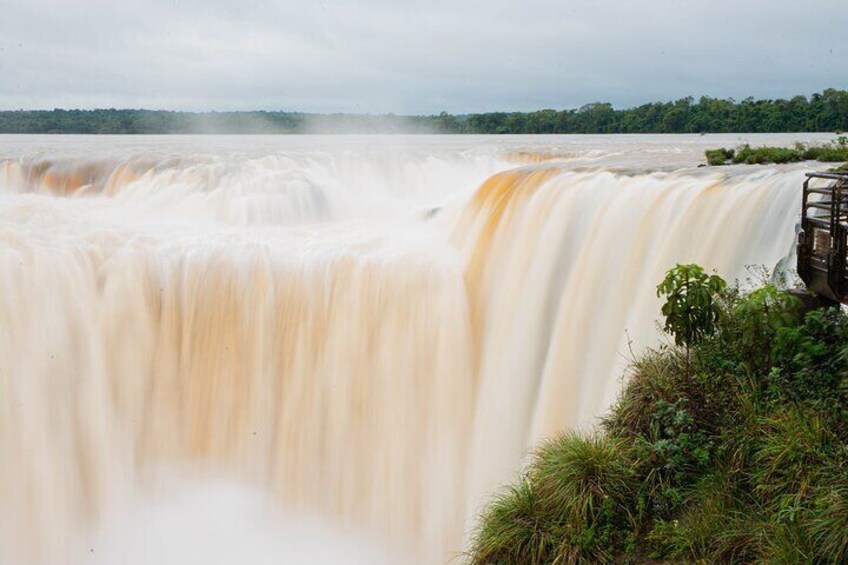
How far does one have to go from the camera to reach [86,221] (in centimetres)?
1939

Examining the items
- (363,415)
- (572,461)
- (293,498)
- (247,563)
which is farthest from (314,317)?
(572,461)

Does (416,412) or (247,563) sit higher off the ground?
(416,412)

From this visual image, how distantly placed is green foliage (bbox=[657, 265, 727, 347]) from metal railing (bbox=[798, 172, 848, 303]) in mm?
966

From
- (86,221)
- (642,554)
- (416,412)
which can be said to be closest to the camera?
(642,554)

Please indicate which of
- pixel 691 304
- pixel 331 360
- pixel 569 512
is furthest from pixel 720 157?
pixel 569 512

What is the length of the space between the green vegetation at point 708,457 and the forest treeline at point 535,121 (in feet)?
131

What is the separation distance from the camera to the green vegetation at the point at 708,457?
7.71 m

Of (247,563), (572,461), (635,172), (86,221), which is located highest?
(635,172)

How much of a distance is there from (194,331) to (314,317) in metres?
2.26

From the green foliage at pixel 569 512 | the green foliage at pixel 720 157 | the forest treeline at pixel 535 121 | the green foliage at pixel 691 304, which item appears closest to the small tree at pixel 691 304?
the green foliage at pixel 691 304

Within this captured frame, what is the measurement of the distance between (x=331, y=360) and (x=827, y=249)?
7.98 metres

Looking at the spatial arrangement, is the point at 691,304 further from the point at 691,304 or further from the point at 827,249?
the point at 827,249

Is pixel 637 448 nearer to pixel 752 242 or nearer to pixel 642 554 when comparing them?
pixel 642 554

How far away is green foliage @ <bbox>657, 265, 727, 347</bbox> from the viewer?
9.20 meters
